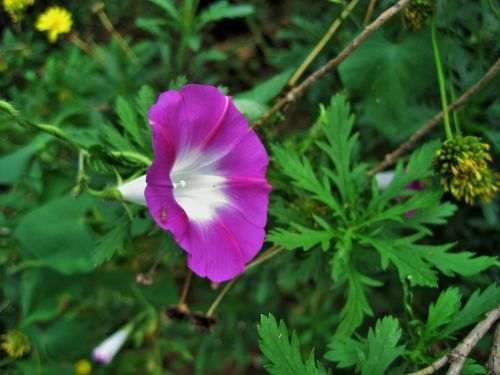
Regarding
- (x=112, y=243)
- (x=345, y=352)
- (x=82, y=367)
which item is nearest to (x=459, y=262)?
(x=345, y=352)

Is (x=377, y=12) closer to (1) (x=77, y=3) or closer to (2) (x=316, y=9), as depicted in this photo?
(2) (x=316, y=9)

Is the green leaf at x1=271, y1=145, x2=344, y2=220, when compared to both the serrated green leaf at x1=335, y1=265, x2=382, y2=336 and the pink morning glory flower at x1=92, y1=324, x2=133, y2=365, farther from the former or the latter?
the pink morning glory flower at x1=92, y1=324, x2=133, y2=365

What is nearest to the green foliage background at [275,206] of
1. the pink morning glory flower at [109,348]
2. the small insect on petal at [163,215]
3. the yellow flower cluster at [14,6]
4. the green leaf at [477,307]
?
the green leaf at [477,307]

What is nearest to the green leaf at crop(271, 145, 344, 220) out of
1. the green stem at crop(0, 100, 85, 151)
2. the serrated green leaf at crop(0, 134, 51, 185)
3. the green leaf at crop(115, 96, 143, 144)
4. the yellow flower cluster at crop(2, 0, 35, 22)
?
the green leaf at crop(115, 96, 143, 144)

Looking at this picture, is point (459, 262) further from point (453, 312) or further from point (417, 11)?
point (417, 11)

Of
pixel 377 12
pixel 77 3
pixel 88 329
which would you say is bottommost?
pixel 88 329

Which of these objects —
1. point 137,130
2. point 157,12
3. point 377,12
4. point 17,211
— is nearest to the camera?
point 137,130

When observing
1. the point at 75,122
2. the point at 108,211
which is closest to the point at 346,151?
the point at 108,211
